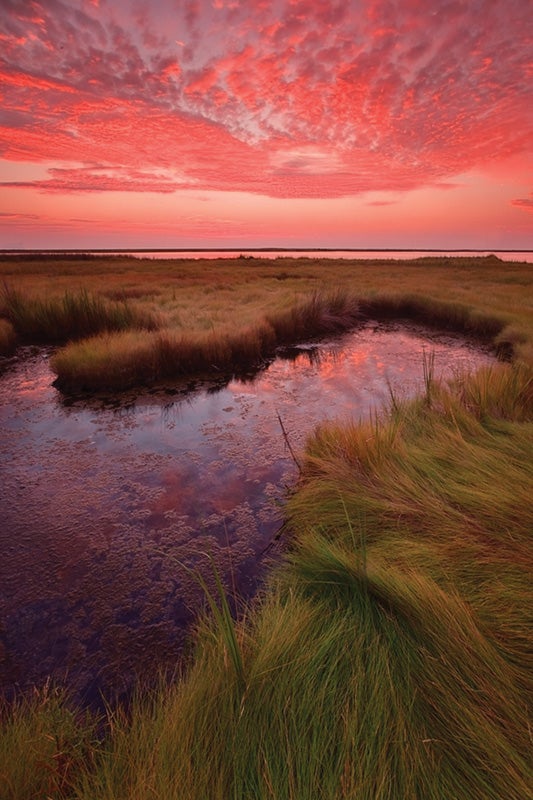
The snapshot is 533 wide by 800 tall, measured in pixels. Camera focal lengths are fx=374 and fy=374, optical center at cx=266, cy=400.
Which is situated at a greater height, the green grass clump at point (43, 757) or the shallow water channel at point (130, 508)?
→ the green grass clump at point (43, 757)

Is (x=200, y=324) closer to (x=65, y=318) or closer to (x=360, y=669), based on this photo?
(x=65, y=318)

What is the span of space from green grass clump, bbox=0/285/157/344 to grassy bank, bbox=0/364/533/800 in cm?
836

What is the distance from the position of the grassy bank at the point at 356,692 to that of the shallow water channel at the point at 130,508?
0.41 metres

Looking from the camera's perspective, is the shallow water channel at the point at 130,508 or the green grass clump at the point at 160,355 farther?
the green grass clump at the point at 160,355

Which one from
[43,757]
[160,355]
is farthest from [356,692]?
[160,355]

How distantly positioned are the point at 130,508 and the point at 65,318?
7797 mm

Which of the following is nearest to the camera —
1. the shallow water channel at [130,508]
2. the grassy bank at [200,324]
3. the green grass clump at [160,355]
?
the shallow water channel at [130,508]

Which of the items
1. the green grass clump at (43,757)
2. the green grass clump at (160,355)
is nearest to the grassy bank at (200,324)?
the green grass clump at (160,355)

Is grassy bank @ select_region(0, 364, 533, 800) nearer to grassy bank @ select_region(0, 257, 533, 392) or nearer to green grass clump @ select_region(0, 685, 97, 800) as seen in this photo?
green grass clump @ select_region(0, 685, 97, 800)

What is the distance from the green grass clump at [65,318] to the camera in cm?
938

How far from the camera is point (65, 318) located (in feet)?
31.0

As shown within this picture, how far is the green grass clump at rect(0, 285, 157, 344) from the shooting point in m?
9.38

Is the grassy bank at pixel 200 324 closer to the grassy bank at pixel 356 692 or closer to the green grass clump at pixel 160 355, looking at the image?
the green grass clump at pixel 160 355

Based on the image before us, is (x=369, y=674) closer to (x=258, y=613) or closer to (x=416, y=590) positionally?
(x=416, y=590)
